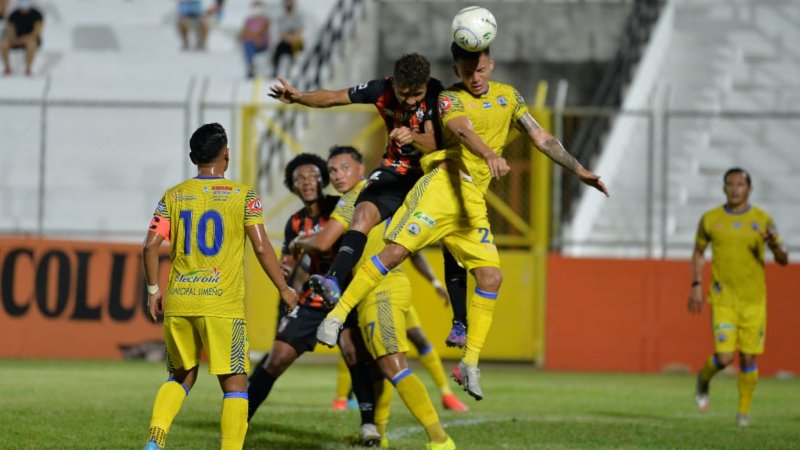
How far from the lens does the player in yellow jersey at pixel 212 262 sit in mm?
8555

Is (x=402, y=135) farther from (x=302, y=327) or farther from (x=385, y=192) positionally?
(x=302, y=327)

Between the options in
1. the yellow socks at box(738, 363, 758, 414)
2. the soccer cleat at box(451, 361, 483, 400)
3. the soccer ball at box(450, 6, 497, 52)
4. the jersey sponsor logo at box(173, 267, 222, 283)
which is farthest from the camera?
the yellow socks at box(738, 363, 758, 414)

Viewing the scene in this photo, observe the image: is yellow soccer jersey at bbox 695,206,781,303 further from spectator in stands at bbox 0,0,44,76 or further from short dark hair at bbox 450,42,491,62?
spectator in stands at bbox 0,0,44,76

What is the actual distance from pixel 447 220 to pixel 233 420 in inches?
88.7

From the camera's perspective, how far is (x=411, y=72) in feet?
32.6

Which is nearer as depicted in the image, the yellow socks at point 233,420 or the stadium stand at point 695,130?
the yellow socks at point 233,420

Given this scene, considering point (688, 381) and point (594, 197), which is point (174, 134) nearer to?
point (594, 197)

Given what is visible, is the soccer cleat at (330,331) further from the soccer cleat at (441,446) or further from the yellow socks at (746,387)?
the yellow socks at (746,387)

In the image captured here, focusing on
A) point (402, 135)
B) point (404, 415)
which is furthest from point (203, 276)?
point (404, 415)

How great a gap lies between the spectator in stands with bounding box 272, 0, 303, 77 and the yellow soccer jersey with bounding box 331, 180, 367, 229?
1546 cm

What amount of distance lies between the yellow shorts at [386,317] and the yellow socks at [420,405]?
39 cm

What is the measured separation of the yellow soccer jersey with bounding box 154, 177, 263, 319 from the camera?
28.1ft

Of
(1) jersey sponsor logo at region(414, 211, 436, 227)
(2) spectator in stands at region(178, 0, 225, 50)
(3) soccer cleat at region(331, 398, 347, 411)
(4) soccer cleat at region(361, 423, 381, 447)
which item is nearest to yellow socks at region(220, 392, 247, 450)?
(1) jersey sponsor logo at region(414, 211, 436, 227)

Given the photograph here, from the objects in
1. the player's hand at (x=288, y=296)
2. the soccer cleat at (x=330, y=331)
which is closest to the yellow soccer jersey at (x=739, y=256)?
the soccer cleat at (x=330, y=331)
